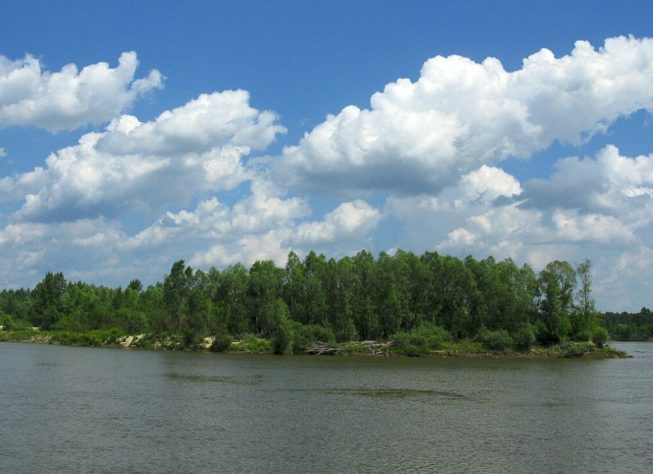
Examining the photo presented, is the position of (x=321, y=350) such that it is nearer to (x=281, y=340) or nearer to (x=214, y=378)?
(x=281, y=340)

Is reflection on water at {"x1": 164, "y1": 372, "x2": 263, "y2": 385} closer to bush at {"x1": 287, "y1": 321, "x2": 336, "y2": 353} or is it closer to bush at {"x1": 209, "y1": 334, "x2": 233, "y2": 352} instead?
bush at {"x1": 287, "y1": 321, "x2": 336, "y2": 353}

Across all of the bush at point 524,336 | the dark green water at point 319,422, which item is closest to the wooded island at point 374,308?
the bush at point 524,336

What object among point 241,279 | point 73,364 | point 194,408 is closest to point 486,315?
point 241,279

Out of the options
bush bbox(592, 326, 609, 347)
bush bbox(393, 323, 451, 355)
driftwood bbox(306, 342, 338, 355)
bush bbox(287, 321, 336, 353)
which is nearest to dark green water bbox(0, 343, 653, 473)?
bush bbox(393, 323, 451, 355)

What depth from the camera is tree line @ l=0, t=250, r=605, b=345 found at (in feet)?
378

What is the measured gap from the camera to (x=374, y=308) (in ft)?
401

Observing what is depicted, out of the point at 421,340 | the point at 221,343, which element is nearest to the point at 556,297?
the point at 421,340

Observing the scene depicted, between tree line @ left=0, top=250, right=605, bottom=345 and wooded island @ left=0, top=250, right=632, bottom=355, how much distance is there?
200 mm

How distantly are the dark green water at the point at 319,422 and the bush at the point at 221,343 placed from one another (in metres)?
46.3

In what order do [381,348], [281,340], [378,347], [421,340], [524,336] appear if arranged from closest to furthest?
[524,336], [421,340], [281,340], [381,348], [378,347]

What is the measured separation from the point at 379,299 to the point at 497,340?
77.4 feet

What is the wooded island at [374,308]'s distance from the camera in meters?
114

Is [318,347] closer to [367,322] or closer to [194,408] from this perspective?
[367,322]

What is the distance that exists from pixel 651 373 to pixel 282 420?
62.0 metres
